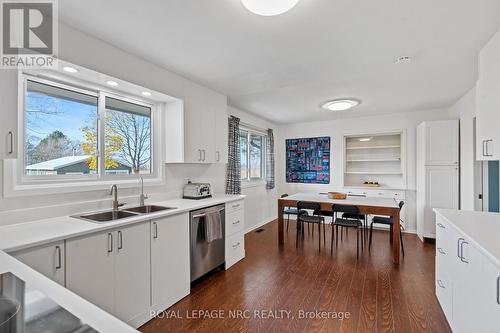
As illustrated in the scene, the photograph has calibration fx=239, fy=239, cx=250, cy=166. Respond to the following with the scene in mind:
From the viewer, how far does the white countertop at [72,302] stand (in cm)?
65

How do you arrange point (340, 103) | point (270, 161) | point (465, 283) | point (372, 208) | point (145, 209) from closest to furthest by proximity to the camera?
point (465, 283)
point (145, 209)
point (372, 208)
point (340, 103)
point (270, 161)

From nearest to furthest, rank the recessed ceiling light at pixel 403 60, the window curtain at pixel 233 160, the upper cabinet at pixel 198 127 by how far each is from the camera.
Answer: the recessed ceiling light at pixel 403 60
the upper cabinet at pixel 198 127
the window curtain at pixel 233 160

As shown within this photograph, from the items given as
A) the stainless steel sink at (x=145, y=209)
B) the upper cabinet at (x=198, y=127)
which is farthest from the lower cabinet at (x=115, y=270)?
the upper cabinet at (x=198, y=127)

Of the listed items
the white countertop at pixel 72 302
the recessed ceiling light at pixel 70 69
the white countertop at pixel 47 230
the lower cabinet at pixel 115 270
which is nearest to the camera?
the white countertop at pixel 72 302

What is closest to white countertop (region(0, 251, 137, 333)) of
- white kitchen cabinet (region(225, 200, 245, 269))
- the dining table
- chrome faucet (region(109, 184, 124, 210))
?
chrome faucet (region(109, 184, 124, 210))

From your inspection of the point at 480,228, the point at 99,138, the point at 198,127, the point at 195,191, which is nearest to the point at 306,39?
the point at 198,127

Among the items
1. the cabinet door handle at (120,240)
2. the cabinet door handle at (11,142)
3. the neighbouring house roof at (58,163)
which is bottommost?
the cabinet door handle at (120,240)

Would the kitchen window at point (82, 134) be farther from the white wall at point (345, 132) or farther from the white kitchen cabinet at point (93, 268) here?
the white wall at point (345, 132)

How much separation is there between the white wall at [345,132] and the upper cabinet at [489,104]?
2.93 meters

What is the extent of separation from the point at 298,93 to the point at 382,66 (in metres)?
1.29

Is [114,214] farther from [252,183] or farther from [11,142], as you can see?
[252,183]

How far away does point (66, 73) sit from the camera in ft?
6.91

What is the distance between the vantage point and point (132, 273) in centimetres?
196

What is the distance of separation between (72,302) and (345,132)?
568cm
